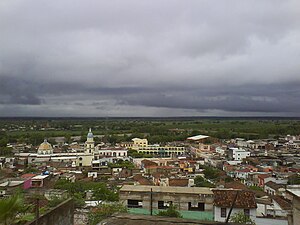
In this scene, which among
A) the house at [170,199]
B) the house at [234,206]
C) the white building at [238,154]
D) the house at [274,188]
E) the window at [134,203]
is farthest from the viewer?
the white building at [238,154]

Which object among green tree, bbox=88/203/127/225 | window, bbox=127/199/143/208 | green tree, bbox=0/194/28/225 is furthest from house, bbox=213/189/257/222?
green tree, bbox=0/194/28/225

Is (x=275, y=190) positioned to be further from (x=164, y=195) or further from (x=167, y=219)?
(x=167, y=219)

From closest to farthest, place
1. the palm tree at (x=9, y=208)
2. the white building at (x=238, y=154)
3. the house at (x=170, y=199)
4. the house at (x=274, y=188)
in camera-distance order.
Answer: the palm tree at (x=9, y=208), the house at (x=170, y=199), the house at (x=274, y=188), the white building at (x=238, y=154)

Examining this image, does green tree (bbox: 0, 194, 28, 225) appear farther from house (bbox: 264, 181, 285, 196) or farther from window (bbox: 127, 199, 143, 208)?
house (bbox: 264, 181, 285, 196)

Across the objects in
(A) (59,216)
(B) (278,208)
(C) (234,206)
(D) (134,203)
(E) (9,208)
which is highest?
(E) (9,208)

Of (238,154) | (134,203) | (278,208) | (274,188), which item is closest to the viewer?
(134,203)

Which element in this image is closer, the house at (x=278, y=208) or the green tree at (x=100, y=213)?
the green tree at (x=100, y=213)

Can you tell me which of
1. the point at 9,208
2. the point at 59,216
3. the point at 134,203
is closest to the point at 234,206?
the point at 134,203

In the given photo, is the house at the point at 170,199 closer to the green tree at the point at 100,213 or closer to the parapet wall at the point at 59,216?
the green tree at the point at 100,213

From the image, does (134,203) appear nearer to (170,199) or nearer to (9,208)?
(170,199)

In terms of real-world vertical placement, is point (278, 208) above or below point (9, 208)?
below

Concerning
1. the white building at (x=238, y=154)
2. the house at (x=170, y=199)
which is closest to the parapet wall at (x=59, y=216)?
the house at (x=170, y=199)

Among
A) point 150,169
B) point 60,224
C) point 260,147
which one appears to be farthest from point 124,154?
point 60,224

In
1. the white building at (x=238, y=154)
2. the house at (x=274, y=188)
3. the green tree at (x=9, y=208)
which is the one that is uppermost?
the green tree at (x=9, y=208)
